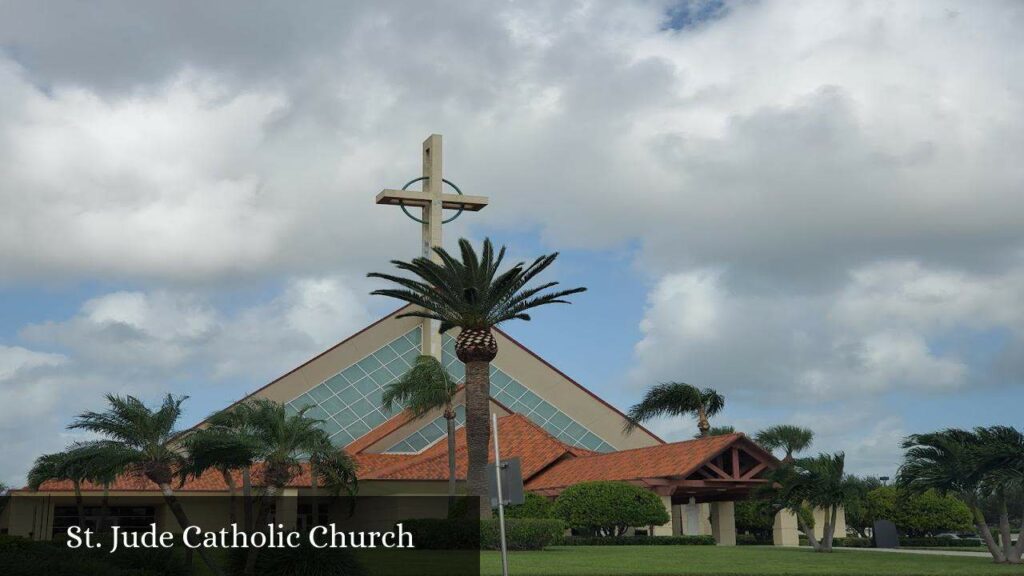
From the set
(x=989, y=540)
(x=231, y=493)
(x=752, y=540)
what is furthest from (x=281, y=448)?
(x=752, y=540)

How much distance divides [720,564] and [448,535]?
30.7 feet

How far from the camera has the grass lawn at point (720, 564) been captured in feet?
81.5

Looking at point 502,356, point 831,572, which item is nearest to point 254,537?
point 831,572

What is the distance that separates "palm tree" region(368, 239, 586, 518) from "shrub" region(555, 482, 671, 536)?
210 inches

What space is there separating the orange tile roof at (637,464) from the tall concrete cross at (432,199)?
11.1 metres

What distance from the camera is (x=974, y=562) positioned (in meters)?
30.8

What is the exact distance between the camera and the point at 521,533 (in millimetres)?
32562

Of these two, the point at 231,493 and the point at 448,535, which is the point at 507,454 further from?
the point at 448,535

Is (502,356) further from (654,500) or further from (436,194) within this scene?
(654,500)

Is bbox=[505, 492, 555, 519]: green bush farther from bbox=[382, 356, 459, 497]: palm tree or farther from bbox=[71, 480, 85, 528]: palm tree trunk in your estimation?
bbox=[71, 480, 85, 528]: palm tree trunk

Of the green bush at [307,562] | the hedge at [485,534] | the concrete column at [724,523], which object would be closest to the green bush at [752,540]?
the concrete column at [724,523]

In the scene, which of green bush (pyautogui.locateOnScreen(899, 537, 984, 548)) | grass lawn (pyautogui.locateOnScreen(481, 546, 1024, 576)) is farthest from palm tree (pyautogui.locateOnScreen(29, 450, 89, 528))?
green bush (pyautogui.locateOnScreen(899, 537, 984, 548))

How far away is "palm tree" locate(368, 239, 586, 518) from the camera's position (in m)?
35.1

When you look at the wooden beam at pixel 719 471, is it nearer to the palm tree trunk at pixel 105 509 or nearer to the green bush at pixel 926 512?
the green bush at pixel 926 512
